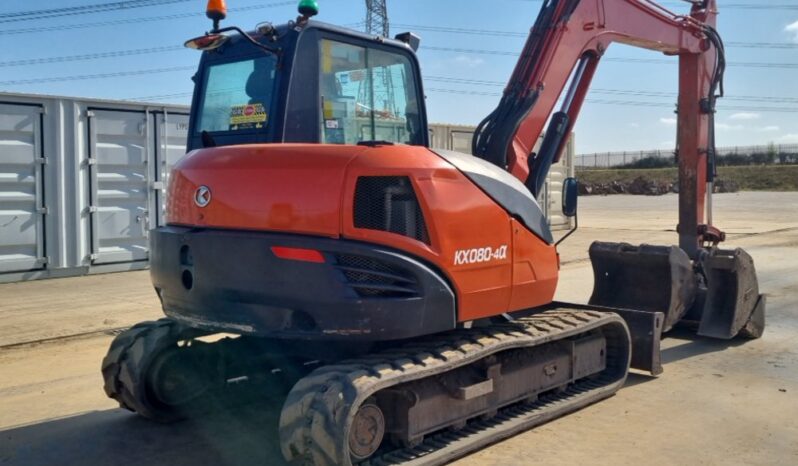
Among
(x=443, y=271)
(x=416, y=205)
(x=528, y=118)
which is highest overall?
(x=528, y=118)

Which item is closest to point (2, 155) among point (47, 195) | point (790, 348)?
point (47, 195)

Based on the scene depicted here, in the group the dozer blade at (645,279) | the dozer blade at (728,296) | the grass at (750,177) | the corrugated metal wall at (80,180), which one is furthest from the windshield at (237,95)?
the grass at (750,177)

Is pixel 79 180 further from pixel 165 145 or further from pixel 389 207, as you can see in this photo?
pixel 389 207

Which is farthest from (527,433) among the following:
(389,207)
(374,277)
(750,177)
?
(750,177)

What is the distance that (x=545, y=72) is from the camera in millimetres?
6352

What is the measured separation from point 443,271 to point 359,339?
62 cm

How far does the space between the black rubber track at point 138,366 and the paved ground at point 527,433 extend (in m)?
0.13

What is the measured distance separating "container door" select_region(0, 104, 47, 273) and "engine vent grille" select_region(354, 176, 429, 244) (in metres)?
8.94

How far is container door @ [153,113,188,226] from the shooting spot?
12.8 meters

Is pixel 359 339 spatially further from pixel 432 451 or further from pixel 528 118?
pixel 528 118

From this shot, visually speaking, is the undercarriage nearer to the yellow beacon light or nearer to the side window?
the side window

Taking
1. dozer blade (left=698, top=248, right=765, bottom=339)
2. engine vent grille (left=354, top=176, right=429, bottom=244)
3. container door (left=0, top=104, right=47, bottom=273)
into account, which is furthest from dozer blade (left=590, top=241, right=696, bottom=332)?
container door (left=0, top=104, right=47, bottom=273)

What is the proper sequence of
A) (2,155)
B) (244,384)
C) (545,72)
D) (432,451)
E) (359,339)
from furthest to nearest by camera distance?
1. (2,155)
2. (545,72)
3. (244,384)
4. (432,451)
5. (359,339)

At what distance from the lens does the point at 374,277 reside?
419cm
